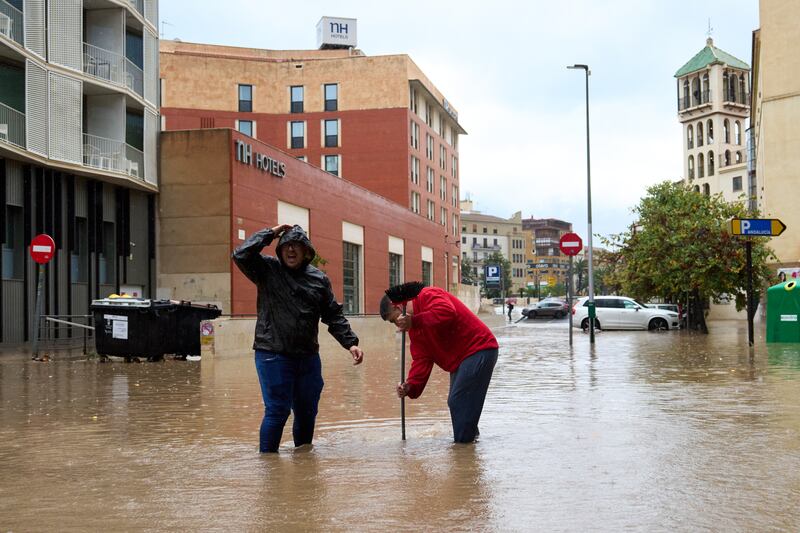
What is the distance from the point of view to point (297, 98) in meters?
67.6

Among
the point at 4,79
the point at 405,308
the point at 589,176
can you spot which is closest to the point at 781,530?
the point at 405,308

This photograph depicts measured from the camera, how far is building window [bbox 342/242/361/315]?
47469mm

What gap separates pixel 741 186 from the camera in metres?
98.5

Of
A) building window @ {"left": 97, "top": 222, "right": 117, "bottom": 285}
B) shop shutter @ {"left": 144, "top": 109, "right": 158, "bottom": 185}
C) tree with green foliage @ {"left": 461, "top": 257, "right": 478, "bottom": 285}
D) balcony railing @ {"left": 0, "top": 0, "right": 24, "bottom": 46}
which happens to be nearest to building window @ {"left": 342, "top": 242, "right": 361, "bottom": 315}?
shop shutter @ {"left": 144, "top": 109, "right": 158, "bottom": 185}

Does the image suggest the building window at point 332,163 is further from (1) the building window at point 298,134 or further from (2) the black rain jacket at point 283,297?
(2) the black rain jacket at point 283,297

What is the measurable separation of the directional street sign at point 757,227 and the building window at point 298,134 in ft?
172

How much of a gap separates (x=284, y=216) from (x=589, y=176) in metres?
13.0

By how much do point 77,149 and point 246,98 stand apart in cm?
3864

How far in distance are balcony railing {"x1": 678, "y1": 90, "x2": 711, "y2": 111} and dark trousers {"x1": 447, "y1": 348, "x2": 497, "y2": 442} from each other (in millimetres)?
103193

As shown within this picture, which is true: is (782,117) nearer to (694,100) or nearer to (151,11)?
(151,11)

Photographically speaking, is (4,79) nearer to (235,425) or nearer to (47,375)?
(47,375)

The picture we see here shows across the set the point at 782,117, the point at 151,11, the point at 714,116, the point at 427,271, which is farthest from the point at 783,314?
the point at 714,116

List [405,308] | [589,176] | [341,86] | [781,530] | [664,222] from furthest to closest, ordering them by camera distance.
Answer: [341,86]
[664,222]
[589,176]
[405,308]
[781,530]

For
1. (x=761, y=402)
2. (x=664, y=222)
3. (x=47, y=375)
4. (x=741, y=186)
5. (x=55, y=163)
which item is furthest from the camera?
(x=741, y=186)
